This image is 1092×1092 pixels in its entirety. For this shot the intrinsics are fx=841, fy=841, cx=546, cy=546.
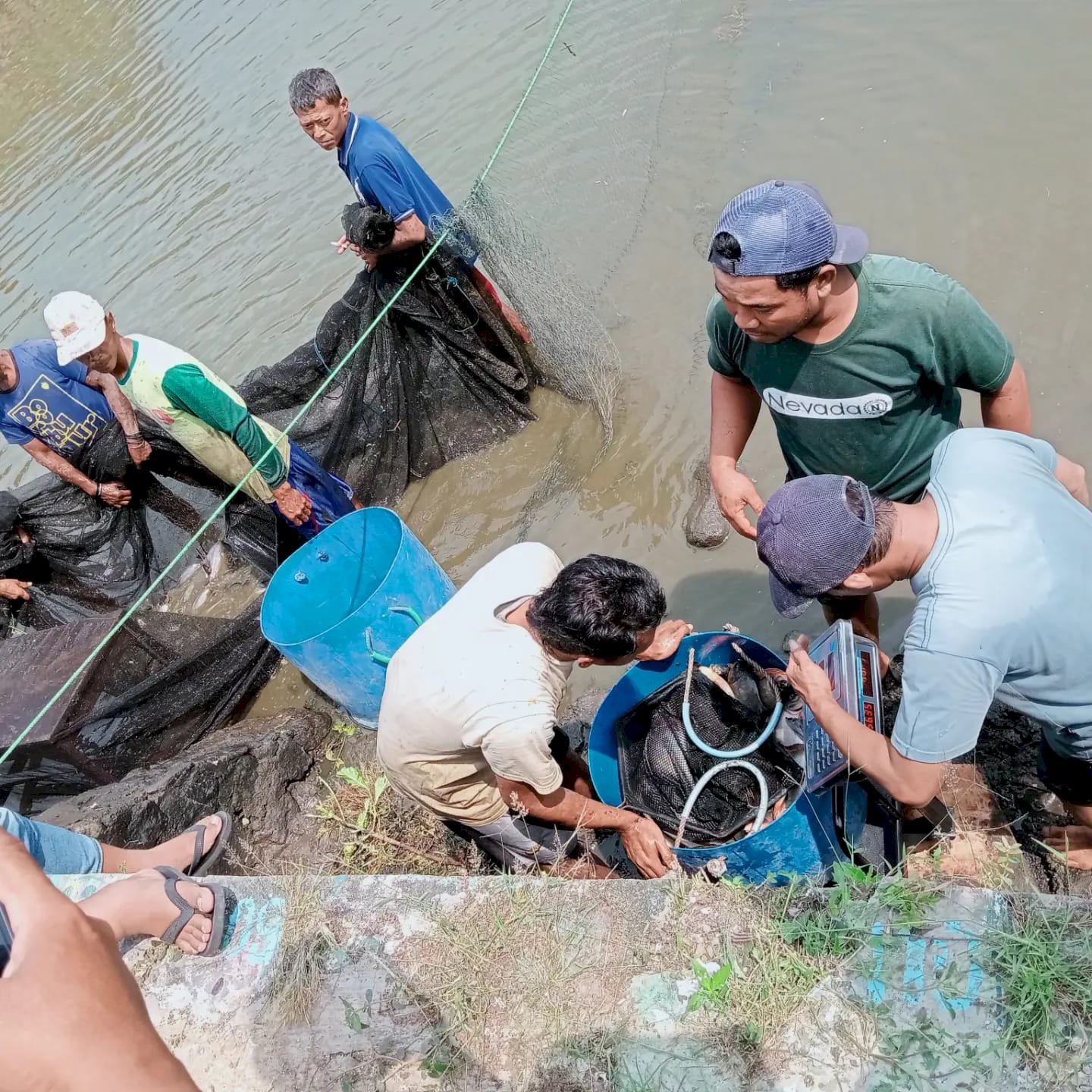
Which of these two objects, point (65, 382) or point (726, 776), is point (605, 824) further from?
point (65, 382)

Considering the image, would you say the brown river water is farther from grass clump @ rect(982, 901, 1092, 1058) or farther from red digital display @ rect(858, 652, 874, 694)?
grass clump @ rect(982, 901, 1092, 1058)

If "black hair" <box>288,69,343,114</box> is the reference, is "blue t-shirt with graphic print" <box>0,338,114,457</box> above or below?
below

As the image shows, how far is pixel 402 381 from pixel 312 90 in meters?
1.40

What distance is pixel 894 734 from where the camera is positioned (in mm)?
1771

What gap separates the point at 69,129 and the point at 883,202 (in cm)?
903

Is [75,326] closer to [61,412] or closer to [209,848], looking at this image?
[61,412]

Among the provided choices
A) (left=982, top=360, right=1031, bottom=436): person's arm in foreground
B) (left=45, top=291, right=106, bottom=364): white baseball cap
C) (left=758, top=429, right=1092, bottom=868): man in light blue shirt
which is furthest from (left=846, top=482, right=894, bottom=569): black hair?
(left=45, top=291, right=106, bottom=364): white baseball cap

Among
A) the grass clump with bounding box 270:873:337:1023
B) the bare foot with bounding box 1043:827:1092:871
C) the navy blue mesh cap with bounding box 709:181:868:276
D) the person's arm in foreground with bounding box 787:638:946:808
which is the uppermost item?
the navy blue mesh cap with bounding box 709:181:868:276

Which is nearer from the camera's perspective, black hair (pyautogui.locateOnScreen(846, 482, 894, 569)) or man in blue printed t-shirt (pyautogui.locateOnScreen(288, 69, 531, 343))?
black hair (pyautogui.locateOnScreen(846, 482, 894, 569))

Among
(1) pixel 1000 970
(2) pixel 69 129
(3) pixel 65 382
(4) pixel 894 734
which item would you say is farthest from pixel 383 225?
(2) pixel 69 129

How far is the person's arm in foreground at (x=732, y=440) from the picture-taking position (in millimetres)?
2711

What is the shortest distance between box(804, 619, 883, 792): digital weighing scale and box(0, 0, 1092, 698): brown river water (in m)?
1.44

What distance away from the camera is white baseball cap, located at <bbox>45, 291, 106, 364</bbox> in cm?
348

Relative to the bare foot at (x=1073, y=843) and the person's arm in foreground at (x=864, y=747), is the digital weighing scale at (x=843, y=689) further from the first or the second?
the bare foot at (x=1073, y=843)
